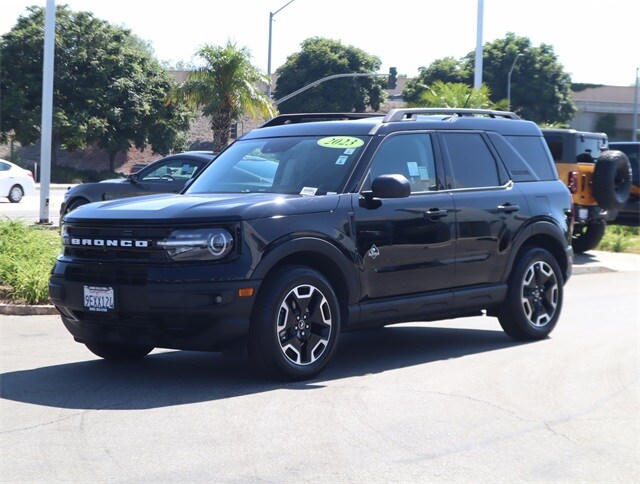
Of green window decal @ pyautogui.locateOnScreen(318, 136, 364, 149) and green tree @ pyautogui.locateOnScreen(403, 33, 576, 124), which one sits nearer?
green window decal @ pyautogui.locateOnScreen(318, 136, 364, 149)

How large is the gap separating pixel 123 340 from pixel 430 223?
2703mm

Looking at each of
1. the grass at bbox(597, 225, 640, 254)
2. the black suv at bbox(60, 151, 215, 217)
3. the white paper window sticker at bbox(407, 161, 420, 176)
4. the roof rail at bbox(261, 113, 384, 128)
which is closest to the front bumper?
the white paper window sticker at bbox(407, 161, 420, 176)

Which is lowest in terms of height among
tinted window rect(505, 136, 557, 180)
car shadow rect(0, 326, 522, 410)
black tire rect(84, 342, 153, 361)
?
car shadow rect(0, 326, 522, 410)

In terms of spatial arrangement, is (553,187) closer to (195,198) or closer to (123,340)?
(195,198)

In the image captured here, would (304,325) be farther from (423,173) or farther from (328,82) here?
(328,82)

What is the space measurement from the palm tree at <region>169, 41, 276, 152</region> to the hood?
20930 millimetres

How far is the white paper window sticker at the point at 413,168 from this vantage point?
8791 millimetres

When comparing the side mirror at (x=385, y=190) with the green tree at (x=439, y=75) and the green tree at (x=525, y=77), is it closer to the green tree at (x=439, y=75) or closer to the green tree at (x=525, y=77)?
the green tree at (x=439, y=75)

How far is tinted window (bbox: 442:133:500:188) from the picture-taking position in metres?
9.20

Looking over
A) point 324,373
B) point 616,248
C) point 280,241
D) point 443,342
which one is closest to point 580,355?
point 443,342

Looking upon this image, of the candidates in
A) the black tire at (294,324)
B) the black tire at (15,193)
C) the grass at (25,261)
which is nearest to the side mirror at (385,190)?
the black tire at (294,324)

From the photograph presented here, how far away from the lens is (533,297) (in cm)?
986

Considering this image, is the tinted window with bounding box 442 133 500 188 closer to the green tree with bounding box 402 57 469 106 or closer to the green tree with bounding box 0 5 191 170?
the green tree with bounding box 0 5 191 170

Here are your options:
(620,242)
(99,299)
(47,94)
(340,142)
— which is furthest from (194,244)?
(620,242)
